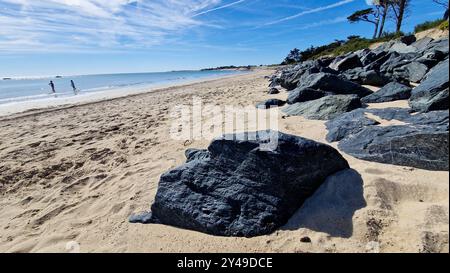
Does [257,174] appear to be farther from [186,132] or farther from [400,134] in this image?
[186,132]

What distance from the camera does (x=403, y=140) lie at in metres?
3.34

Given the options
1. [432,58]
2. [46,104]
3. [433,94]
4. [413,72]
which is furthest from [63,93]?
[433,94]

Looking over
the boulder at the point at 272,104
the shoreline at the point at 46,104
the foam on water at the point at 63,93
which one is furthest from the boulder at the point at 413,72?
the foam on water at the point at 63,93

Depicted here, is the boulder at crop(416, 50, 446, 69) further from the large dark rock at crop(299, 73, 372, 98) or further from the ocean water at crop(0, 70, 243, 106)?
the ocean water at crop(0, 70, 243, 106)

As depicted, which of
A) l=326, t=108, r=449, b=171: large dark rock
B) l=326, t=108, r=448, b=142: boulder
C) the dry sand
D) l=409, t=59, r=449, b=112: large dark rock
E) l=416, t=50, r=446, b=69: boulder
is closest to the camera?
the dry sand

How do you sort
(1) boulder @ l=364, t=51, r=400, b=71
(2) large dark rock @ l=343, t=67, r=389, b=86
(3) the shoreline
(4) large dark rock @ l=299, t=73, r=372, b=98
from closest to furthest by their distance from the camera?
(4) large dark rock @ l=299, t=73, r=372, b=98
(2) large dark rock @ l=343, t=67, r=389, b=86
(1) boulder @ l=364, t=51, r=400, b=71
(3) the shoreline

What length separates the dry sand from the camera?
248 cm

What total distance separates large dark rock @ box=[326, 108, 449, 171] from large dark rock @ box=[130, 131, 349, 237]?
55 centimetres

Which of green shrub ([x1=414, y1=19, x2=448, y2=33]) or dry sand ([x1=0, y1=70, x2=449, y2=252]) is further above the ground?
green shrub ([x1=414, y1=19, x2=448, y2=33])

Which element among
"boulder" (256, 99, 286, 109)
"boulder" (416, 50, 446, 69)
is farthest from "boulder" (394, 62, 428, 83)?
"boulder" (256, 99, 286, 109)

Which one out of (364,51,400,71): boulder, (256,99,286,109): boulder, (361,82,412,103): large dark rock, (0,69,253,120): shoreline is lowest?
(0,69,253,120): shoreline

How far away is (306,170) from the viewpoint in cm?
313

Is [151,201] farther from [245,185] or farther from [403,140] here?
[403,140]

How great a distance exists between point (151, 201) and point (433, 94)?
4.45 metres
